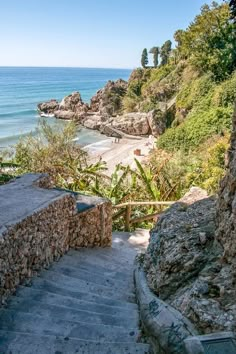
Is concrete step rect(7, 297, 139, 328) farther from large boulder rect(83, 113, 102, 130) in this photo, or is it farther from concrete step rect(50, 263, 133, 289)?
large boulder rect(83, 113, 102, 130)

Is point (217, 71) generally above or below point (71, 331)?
above

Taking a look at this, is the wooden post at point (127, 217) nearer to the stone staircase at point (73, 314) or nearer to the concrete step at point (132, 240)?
the concrete step at point (132, 240)

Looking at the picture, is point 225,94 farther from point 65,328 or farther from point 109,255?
point 65,328

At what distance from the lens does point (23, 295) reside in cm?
482

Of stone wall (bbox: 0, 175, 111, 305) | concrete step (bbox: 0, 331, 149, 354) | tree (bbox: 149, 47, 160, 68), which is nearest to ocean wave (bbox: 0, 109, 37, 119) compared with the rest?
tree (bbox: 149, 47, 160, 68)

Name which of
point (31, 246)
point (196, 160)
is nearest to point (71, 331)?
point (31, 246)

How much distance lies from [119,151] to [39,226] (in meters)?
29.2

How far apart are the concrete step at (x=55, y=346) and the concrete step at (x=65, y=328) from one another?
0.35 ft

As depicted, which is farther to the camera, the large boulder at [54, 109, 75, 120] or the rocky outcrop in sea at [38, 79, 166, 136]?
the large boulder at [54, 109, 75, 120]

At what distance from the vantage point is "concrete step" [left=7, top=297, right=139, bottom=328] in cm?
418

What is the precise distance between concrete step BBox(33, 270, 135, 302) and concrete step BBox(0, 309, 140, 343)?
105cm

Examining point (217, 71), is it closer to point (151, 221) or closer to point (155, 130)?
point (155, 130)

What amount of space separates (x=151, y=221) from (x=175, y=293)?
26.4 ft

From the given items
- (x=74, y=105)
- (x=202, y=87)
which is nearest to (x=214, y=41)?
(x=202, y=87)
